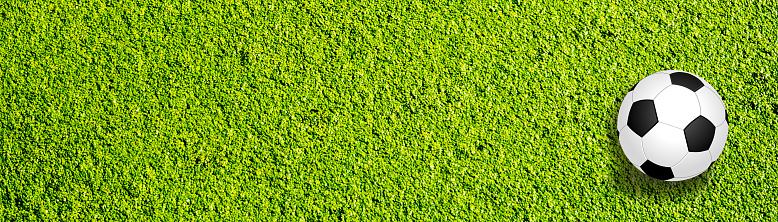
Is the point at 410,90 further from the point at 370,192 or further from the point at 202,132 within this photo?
the point at 202,132

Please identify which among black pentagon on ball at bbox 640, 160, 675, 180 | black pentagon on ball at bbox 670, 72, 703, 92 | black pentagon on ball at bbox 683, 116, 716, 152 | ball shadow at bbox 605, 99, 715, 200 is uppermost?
black pentagon on ball at bbox 670, 72, 703, 92

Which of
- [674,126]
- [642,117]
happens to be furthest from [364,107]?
[674,126]

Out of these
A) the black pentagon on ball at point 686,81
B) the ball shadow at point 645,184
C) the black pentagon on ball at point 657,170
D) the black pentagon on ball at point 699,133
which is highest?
the black pentagon on ball at point 686,81

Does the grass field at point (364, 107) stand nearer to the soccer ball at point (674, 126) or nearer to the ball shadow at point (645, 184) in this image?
the ball shadow at point (645, 184)

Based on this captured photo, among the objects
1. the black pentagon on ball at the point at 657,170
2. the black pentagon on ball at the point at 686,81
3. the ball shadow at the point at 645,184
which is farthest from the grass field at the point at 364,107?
the black pentagon on ball at the point at 686,81

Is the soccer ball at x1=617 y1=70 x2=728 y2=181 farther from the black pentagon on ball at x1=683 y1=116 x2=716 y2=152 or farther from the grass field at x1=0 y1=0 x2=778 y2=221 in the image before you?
the grass field at x1=0 y1=0 x2=778 y2=221

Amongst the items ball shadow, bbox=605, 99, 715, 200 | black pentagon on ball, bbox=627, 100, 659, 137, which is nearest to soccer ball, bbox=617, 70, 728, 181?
black pentagon on ball, bbox=627, 100, 659, 137

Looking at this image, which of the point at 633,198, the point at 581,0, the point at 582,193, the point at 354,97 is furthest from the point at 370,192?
the point at 581,0
